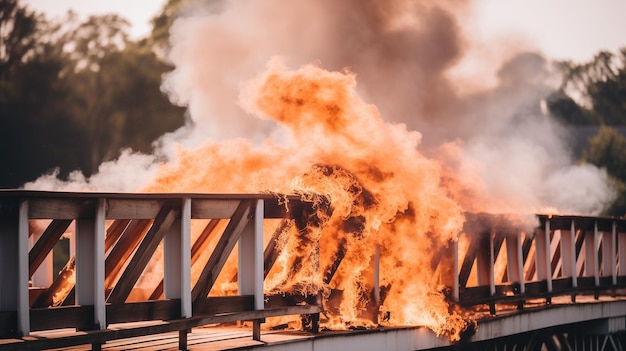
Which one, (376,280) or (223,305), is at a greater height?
(376,280)

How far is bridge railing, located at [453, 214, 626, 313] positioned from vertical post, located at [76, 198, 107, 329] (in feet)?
23.9

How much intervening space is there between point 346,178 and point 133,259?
4141 millimetres

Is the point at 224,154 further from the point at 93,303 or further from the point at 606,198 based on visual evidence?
the point at 606,198

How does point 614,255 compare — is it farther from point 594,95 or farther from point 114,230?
point 594,95

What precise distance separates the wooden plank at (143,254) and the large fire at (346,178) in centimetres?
262

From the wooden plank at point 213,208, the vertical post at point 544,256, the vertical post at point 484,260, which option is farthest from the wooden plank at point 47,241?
the vertical post at point 544,256

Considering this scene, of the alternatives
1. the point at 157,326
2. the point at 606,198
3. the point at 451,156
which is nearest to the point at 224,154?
the point at 157,326

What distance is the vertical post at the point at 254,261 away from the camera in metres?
12.4

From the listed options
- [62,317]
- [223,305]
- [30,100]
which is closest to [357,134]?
[223,305]

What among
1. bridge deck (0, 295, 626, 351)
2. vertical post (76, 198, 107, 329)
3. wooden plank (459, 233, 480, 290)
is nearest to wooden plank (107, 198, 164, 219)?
vertical post (76, 198, 107, 329)

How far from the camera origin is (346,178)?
14.1 m

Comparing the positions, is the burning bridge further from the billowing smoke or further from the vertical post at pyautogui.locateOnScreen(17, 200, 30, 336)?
the billowing smoke

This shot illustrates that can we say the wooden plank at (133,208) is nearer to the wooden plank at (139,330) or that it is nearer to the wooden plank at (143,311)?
the wooden plank at (143,311)

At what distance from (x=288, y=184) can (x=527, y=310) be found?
687 centimetres
